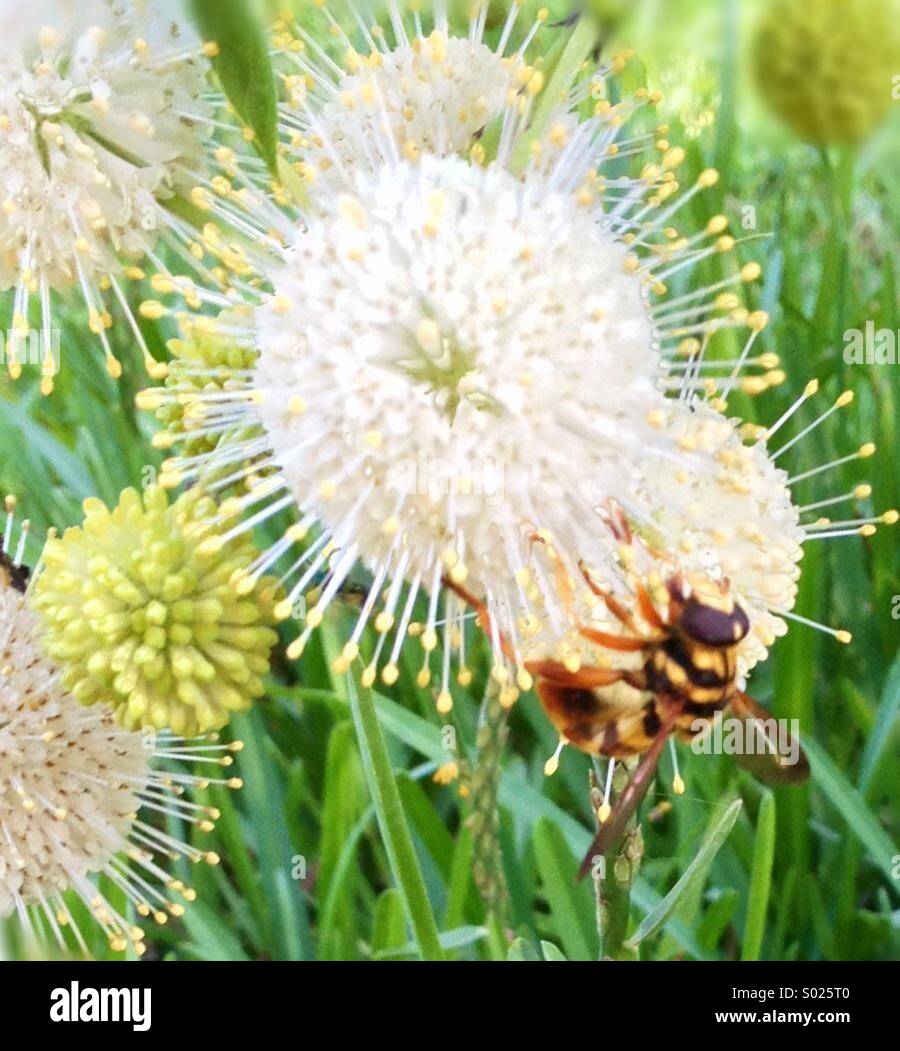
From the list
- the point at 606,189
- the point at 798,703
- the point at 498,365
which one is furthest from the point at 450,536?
the point at 798,703

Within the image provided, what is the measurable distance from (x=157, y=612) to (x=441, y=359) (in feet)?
0.44

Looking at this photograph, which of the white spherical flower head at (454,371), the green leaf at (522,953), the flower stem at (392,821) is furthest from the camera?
the green leaf at (522,953)

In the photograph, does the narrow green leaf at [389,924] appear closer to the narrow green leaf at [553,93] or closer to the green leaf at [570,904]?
the green leaf at [570,904]

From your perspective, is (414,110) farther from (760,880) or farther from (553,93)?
(760,880)

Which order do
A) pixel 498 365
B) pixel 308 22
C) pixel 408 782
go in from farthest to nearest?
pixel 408 782
pixel 308 22
pixel 498 365

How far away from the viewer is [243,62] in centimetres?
33

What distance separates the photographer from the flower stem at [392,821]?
1.40 ft

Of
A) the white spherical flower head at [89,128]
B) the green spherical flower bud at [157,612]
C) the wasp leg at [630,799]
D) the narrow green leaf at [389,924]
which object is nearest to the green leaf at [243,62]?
the white spherical flower head at [89,128]

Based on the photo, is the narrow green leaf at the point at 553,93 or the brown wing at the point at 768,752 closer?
the narrow green leaf at the point at 553,93

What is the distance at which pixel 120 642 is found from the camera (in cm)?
38

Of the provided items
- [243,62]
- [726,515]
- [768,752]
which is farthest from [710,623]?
[243,62]

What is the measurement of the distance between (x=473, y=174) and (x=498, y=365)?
0.07 metres

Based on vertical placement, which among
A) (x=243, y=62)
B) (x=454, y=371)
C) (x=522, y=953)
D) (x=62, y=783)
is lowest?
(x=522, y=953)
